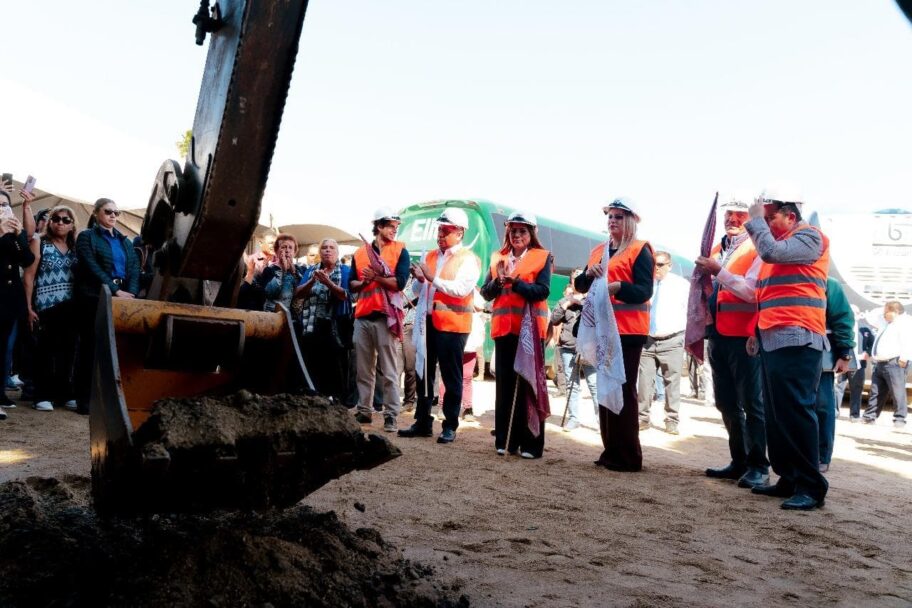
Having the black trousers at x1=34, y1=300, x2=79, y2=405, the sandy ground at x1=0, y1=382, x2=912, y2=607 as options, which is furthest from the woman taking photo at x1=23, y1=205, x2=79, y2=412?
the sandy ground at x1=0, y1=382, x2=912, y2=607

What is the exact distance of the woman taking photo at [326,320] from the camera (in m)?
7.47

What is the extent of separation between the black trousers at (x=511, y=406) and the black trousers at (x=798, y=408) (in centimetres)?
193

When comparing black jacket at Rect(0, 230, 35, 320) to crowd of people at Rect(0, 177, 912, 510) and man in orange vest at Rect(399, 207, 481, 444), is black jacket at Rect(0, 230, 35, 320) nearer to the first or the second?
crowd of people at Rect(0, 177, 912, 510)

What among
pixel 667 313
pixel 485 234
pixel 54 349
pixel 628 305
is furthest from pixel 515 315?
pixel 485 234

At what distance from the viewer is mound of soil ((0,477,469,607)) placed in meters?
2.36

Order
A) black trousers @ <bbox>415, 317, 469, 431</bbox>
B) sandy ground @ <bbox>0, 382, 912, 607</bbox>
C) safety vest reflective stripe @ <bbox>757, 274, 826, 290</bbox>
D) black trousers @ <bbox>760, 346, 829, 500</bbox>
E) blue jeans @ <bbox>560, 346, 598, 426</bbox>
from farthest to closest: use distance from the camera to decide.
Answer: blue jeans @ <bbox>560, 346, 598, 426</bbox>, black trousers @ <bbox>415, 317, 469, 431</bbox>, safety vest reflective stripe @ <bbox>757, 274, 826, 290</bbox>, black trousers @ <bbox>760, 346, 829, 500</bbox>, sandy ground @ <bbox>0, 382, 912, 607</bbox>

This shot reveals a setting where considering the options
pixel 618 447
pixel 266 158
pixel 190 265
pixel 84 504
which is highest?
pixel 266 158

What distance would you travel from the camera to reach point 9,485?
11.8 ft

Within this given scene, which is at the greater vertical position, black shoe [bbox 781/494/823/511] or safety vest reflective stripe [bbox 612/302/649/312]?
safety vest reflective stripe [bbox 612/302/649/312]

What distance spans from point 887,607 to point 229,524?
257 centimetres

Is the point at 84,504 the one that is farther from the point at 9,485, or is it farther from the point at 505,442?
the point at 505,442

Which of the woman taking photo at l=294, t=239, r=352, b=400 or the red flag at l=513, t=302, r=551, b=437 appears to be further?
the woman taking photo at l=294, t=239, r=352, b=400


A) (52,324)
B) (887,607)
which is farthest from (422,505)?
(52,324)

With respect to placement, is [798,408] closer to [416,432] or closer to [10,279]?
[416,432]
